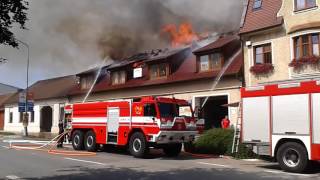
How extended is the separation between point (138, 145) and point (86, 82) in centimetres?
2405

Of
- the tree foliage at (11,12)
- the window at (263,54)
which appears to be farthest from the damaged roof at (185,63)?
the tree foliage at (11,12)


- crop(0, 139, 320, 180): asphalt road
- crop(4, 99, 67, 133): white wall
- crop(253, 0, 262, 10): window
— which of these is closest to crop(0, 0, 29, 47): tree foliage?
crop(0, 139, 320, 180): asphalt road

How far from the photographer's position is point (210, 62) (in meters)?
31.0

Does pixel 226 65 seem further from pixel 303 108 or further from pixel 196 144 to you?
pixel 303 108

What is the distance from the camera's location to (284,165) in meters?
15.1

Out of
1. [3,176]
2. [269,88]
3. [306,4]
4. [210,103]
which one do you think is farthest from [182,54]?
[3,176]

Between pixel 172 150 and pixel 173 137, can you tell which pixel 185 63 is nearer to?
pixel 172 150

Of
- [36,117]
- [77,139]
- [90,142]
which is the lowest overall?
[90,142]

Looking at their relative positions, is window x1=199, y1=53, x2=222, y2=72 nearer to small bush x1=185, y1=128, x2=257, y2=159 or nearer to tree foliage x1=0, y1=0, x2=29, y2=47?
small bush x1=185, y1=128, x2=257, y2=159

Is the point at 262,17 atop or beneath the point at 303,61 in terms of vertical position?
atop

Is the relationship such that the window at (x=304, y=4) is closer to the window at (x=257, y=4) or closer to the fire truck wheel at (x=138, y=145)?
the window at (x=257, y=4)

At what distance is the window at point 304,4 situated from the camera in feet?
79.5

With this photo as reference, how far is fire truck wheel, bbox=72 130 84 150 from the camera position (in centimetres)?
2386

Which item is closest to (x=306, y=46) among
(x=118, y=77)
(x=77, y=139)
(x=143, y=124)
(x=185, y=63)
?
(x=143, y=124)
